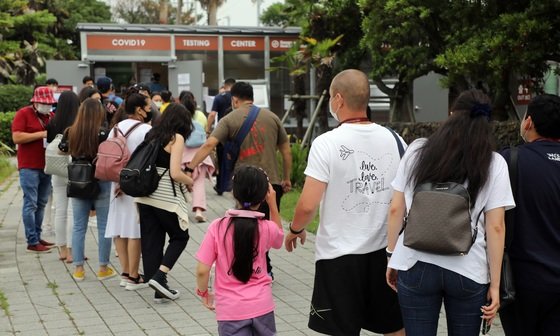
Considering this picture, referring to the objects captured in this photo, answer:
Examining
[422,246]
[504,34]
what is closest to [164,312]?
[422,246]

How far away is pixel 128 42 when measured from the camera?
24031mm

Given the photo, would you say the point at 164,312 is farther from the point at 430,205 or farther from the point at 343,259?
the point at 430,205

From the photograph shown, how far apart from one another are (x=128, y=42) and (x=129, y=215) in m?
17.6

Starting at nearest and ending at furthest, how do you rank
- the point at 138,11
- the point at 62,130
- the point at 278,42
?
the point at 62,130 → the point at 278,42 → the point at 138,11

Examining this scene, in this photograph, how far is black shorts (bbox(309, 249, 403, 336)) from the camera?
13.8ft

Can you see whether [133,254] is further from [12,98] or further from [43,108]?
[12,98]

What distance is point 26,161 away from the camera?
8.87 metres

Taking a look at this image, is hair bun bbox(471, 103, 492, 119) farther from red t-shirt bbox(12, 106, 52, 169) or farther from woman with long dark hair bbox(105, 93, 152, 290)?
red t-shirt bbox(12, 106, 52, 169)

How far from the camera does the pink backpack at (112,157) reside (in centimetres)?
713

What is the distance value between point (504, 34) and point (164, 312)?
623 cm

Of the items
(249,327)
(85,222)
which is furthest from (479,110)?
(85,222)

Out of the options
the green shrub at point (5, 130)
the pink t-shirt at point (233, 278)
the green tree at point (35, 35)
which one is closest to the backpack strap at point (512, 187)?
the pink t-shirt at point (233, 278)

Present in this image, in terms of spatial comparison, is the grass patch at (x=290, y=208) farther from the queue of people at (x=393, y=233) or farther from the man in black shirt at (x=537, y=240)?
the man in black shirt at (x=537, y=240)

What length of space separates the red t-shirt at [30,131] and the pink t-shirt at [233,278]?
5060 mm
